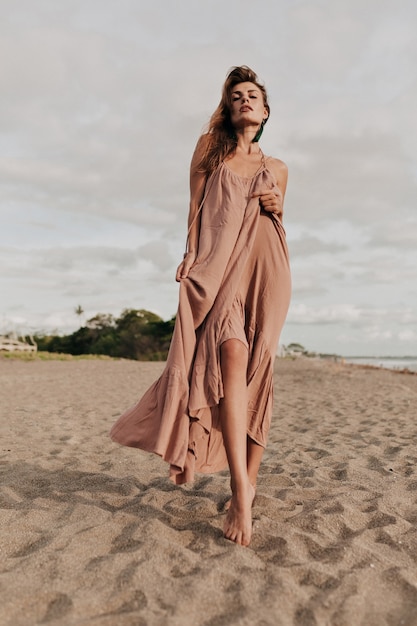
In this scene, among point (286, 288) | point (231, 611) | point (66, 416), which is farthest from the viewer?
point (66, 416)

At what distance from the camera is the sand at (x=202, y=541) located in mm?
2057

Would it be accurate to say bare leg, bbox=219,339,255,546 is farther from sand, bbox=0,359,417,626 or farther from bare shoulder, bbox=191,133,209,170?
bare shoulder, bbox=191,133,209,170

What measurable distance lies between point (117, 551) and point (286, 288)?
62.3 inches

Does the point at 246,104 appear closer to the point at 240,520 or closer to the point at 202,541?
the point at 240,520

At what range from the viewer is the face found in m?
3.19

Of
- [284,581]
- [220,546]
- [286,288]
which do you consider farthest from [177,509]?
[286,288]

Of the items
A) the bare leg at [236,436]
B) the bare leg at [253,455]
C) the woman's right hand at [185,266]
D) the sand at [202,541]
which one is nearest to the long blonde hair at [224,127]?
the woman's right hand at [185,266]

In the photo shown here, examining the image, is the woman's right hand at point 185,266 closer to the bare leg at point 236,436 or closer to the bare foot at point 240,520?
the bare leg at point 236,436

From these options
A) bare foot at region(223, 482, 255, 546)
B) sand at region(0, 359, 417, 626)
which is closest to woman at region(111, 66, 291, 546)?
bare foot at region(223, 482, 255, 546)

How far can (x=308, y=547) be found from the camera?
8.68 feet

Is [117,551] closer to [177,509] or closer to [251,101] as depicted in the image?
[177,509]

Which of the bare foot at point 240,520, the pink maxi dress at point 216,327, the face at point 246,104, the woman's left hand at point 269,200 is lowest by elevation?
the bare foot at point 240,520

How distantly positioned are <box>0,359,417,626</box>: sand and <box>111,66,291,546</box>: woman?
0.32 metres

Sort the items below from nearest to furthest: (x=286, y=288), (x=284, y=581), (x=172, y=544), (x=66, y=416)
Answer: (x=284, y=581) < (x=172, y=544) < (x=286, y=288) < (x=66, y=416)
